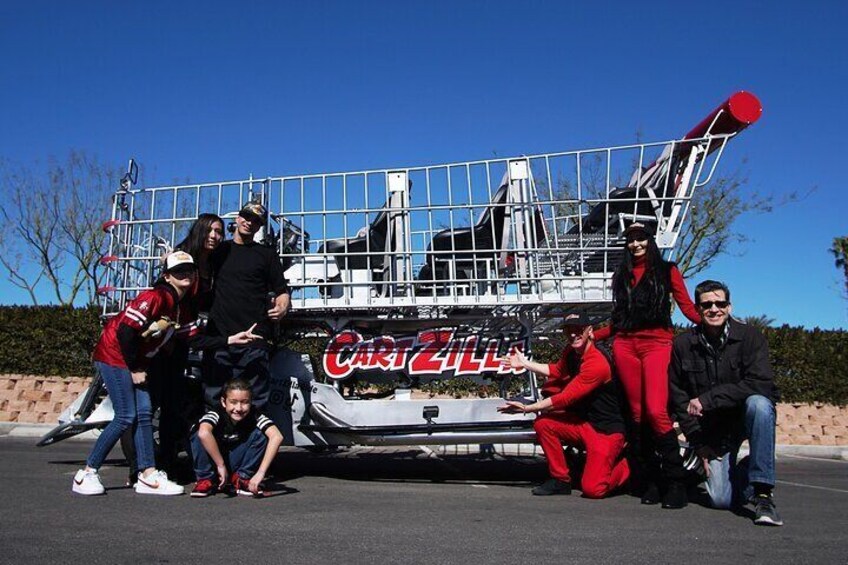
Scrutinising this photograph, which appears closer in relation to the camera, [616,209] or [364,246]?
[616,209]

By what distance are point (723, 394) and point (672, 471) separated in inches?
26.1

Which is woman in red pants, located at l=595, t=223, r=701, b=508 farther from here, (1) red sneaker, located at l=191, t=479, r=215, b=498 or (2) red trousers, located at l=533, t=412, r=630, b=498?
(1) red sneaker, located at l=191, t=479, r=215, b=498

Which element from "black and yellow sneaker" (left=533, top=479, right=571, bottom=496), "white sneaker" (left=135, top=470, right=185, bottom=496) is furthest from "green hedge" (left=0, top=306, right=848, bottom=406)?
"white sneaker" (left=135, top=470, right=185, bottom=496)

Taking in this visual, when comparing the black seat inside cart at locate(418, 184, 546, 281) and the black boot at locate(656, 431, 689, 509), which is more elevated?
the black seat inside cart at locate(418, 184, 546, 281)

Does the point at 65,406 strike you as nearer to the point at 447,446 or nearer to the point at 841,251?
the point at 447,446

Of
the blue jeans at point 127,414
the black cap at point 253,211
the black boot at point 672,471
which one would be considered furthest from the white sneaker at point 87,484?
the black boot at point 672,471

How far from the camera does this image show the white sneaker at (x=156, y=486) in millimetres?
5016

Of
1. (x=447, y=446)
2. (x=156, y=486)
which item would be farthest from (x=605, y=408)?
(x=447, y=446)

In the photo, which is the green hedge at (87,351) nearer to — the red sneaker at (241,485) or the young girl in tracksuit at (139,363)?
the red sneaker at (241,485)

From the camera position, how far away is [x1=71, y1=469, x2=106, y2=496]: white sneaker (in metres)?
4.89

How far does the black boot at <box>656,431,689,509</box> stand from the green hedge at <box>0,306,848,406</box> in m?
6.67

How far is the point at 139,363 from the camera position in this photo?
204 inches

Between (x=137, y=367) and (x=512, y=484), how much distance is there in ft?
10.3

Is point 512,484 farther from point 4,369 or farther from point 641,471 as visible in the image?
point 4,369
